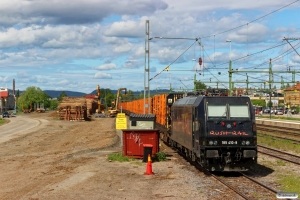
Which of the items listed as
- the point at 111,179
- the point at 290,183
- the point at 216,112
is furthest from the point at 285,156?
the point at 111,179

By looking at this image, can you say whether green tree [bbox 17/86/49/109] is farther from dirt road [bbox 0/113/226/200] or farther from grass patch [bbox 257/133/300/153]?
dirt road [bbox 0/113/226/200]

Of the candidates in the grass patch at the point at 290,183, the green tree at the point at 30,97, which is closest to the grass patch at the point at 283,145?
the grass patch at the point at 290,183

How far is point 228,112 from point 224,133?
34.5 inches

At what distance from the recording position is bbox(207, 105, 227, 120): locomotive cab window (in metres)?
16.3

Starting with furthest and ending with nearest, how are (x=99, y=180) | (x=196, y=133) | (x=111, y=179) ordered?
(x=196, y=133) → (x=111, y=179) → (x=99, y=180)

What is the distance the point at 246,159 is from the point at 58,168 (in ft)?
24.4

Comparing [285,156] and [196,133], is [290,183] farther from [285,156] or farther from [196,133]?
[285,156]

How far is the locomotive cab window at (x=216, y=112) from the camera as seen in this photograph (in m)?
16.3

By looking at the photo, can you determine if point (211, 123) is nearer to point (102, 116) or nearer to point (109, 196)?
point (109, 196)

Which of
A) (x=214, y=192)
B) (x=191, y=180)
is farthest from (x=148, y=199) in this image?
(x=191, y=180)

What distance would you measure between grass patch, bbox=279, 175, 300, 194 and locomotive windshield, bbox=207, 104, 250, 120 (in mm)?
2402

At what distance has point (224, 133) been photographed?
16000 mm

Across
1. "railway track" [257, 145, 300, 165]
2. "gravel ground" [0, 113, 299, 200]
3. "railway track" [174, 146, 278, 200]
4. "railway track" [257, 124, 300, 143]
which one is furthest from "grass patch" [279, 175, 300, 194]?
"railway track" [257, 124, 300, 143]

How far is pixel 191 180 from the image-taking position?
15.3 meters
